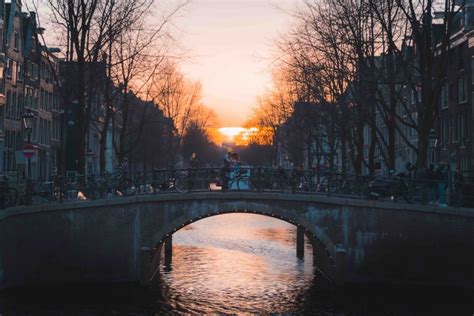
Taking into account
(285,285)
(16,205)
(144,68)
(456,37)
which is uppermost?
(456,37)

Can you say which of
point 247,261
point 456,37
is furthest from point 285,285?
point 456,37

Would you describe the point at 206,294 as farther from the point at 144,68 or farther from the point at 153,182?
the point at 144,68

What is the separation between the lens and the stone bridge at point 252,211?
93.1 feet

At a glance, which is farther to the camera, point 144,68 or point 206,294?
point 144,68

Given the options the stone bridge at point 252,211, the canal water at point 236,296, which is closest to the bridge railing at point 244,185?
the stone bridge at point 252,211

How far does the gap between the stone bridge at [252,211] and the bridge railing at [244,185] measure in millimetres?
502

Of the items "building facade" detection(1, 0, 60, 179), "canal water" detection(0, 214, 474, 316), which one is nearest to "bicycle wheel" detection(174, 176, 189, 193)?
"canal water" detection(0, 214, 474, 316)

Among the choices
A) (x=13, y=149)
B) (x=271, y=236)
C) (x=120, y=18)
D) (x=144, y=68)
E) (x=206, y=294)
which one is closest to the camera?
(x=206, y=294)

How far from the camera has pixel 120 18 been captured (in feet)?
113

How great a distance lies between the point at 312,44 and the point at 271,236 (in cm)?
1537

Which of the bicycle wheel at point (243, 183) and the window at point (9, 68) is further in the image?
the window at point (9, 68)

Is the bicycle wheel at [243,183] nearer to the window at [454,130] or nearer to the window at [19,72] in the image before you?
the window at [454,130]

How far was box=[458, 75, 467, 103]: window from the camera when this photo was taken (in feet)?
174

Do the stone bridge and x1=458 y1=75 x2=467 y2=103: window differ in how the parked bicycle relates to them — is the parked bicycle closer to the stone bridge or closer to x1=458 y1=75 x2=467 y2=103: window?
the stone bridge
